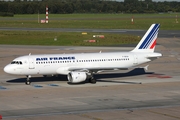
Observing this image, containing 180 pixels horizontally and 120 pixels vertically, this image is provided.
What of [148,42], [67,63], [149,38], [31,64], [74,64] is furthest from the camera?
[149,38]

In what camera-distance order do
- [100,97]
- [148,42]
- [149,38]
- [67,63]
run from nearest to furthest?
1. [100,97]
2. [67,63]
3. [148,42]
4. [149,38]

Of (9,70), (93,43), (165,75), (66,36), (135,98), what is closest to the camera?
(135,98)

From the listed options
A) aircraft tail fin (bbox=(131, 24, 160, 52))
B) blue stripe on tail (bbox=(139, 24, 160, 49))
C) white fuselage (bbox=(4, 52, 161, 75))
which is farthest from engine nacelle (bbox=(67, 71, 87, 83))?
blue stripe on tail (bbox=(139, 24, 160, 49))

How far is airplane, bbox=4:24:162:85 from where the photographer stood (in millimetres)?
49656

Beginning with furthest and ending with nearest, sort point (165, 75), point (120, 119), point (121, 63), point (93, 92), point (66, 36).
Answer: point (66, 36)
point (165, 75)
point (121, 63)
point (93, 92)
point (120, 119)

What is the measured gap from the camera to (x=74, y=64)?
2028 inches

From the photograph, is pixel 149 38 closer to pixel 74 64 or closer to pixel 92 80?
pixel 92 80

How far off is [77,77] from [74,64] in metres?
2.79

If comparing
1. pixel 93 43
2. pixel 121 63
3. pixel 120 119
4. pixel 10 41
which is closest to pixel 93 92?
pixel 121 63

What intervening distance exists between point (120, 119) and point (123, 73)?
26.3 meters

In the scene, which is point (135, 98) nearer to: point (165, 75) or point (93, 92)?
point (93, 92)

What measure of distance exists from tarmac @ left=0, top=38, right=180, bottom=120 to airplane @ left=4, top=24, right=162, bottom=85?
1437mm

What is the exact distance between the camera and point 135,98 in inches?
1676

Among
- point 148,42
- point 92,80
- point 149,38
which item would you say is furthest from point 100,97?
point 149,38
